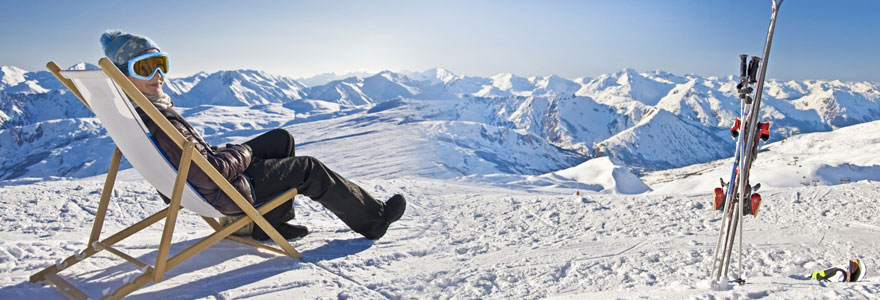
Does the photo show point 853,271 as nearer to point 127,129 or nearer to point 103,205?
point 127,129

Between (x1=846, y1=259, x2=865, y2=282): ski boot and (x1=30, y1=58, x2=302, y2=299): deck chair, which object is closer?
(x1=30, y1=58, x2=302, y2=299): deck chair

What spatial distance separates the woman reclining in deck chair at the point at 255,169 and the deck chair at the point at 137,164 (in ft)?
0.44

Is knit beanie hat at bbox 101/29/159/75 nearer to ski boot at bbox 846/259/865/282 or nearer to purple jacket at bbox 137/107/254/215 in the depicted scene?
purple jacket at bbox 137/107/254/215

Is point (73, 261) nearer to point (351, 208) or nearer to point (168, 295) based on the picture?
point (168, 295)

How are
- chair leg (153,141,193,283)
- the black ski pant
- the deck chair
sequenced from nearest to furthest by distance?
the deck chair → chair leg (153,141,193,283) → the black ski pant

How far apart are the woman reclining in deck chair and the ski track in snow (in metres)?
0.38

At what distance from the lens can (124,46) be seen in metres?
3.27

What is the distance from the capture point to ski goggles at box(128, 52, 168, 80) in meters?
3.26

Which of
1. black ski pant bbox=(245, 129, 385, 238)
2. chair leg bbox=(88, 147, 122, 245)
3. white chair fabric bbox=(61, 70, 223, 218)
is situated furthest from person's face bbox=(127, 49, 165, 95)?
black ski pant bbox=(245, 129, 385, 238)

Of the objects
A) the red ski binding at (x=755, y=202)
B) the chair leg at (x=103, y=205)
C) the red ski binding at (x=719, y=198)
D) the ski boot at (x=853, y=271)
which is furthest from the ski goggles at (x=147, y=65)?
the ski boot at (x=853, y=271)

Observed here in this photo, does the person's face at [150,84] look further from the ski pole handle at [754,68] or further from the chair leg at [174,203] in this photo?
the ski pole handle at [754,68]

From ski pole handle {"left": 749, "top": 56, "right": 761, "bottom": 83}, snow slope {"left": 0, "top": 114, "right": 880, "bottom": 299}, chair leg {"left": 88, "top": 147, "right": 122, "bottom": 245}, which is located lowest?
snow slope {"left": 0, "top": 114, "right": 880, "bottom": 299}

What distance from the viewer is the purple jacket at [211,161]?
125 inches

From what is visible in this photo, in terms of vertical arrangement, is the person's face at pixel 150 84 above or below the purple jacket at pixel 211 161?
above
